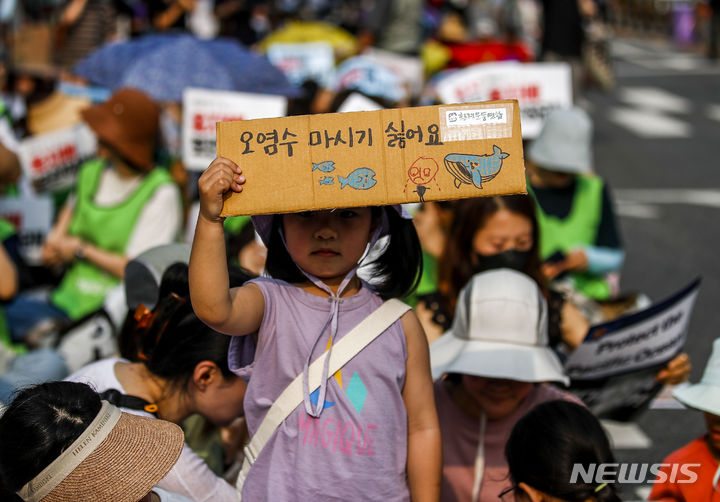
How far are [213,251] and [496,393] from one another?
3.94 ft

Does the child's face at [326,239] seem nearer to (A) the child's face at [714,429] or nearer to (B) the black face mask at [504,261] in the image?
(A) the child's face at [714,429]

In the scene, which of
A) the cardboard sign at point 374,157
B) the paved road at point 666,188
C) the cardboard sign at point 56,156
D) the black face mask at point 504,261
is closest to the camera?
the cardboard sign at point 374,157

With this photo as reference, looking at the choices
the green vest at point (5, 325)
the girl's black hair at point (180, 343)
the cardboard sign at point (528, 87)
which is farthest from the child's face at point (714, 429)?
the cardboard sign at point (528, 87)

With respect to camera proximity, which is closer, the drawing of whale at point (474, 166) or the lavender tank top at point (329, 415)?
the drawing of whale at point (474, 166)

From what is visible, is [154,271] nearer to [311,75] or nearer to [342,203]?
[342,203]

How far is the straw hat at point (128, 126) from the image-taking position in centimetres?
446

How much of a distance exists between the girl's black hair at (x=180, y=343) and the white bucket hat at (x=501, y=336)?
28.6 inches

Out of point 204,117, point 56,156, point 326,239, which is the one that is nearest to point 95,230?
point 204,117

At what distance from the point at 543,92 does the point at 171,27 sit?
4986 millimetres

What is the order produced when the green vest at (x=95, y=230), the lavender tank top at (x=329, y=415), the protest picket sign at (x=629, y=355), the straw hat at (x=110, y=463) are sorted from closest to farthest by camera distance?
the straw hat at (x=110, y=463) < the lavender tank top at (x=329, y=415) < the protest picket sign at (x=629, y=355) < the green vest at (x=95, y=230)

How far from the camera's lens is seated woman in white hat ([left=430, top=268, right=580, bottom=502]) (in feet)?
8.92

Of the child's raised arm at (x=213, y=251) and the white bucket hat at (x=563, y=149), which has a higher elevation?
the child's raised arm at (x=213, y=251)

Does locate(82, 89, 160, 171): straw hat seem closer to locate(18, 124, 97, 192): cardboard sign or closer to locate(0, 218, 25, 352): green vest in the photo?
locate(0, 218, 25, 352): green vest

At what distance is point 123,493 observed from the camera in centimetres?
190
